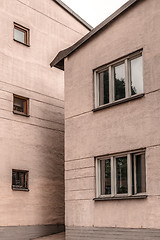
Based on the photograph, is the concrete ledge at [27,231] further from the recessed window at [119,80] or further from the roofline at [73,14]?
the roofline at [73,14]

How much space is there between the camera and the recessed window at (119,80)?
13.6 meters

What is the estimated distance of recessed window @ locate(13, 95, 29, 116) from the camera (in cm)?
1731

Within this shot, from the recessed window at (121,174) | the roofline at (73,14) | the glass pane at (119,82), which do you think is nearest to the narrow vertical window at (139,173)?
the recessed window at (121,174)

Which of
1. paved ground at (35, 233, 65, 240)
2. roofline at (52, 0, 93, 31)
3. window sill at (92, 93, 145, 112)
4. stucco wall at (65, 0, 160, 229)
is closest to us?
stucco wall at (65, 0, 160, 229)

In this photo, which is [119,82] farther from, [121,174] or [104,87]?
[121,174]

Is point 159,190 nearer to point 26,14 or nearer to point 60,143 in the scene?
point 60,143

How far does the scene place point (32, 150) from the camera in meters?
17.6

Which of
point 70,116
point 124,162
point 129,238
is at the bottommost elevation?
point 129,238

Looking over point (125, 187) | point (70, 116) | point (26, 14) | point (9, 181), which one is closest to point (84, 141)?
point (70, 116)

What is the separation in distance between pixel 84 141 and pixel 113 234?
10.9ft

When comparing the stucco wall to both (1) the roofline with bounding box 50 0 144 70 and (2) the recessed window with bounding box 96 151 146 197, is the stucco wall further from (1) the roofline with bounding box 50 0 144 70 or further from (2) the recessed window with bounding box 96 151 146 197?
(2) the recessed window with bounding box 96 151 146 197

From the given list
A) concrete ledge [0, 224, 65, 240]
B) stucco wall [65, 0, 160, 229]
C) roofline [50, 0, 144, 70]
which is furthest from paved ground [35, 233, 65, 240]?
roofline [50, 0, 144, 70]

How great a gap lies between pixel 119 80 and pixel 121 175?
3084 mm

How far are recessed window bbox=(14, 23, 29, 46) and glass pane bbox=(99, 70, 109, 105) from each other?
15.3ft
